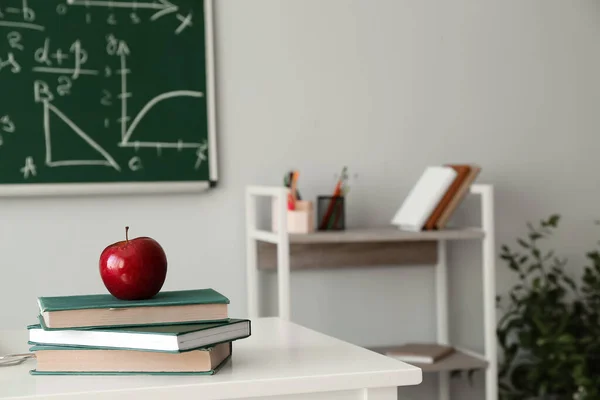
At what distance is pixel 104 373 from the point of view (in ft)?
4.00

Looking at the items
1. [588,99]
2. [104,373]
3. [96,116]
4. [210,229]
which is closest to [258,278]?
[210,229]

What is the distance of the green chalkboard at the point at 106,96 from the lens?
276 centimetres

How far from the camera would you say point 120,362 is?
1213 mm

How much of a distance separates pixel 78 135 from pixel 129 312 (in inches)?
66.6

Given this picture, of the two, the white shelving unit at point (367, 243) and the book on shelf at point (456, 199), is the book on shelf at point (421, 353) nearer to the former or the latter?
the white shelving unit at point (367, 243)

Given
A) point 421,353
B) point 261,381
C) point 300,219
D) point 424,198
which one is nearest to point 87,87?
point 300,219

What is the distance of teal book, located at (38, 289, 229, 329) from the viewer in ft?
3.96

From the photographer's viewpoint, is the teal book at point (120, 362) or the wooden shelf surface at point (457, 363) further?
the wooden shelf surface at point (457, 363)

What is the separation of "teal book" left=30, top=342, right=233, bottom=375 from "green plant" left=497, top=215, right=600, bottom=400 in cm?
199

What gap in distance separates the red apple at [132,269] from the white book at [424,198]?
1.71 meters

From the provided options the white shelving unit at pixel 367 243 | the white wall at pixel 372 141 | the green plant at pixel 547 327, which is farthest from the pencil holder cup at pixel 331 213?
the green plant at pixel 547 327

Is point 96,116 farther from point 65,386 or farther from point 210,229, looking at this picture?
point 65,386

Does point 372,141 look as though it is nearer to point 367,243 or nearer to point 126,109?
point 367,243

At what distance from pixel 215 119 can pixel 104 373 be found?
1.80 meters
